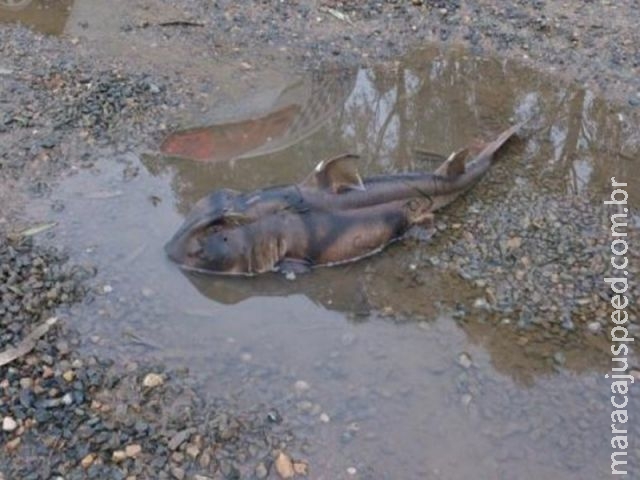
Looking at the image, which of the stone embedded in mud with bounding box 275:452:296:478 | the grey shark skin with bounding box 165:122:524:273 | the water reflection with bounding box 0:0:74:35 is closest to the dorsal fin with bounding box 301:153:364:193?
the grey shark skin with bounding box 165:122:524:273

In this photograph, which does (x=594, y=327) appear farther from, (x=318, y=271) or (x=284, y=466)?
(x=284, y=466)

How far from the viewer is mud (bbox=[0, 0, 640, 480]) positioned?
4.50 metres

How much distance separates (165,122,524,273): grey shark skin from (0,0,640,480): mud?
253 mm

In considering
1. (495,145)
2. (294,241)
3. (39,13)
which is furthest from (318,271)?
(39,13)

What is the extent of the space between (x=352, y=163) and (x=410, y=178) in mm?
571

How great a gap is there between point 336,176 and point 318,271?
68 cm

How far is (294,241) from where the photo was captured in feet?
18.3

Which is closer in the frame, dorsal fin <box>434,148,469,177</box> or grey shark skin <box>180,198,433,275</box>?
grey shark skin <box>180,198,433,275</box>

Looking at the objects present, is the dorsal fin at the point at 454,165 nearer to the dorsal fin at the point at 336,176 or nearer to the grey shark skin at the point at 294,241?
the grey shark skin at the point at 294,241

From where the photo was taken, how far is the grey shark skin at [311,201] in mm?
5473

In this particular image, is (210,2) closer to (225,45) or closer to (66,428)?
(225,45)

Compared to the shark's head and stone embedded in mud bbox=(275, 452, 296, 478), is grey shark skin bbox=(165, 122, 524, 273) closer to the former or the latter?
the shark's head

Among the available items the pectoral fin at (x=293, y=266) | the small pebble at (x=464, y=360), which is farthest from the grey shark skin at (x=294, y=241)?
the small pebble at (x=464, y=360)

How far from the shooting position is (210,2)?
377 inches
